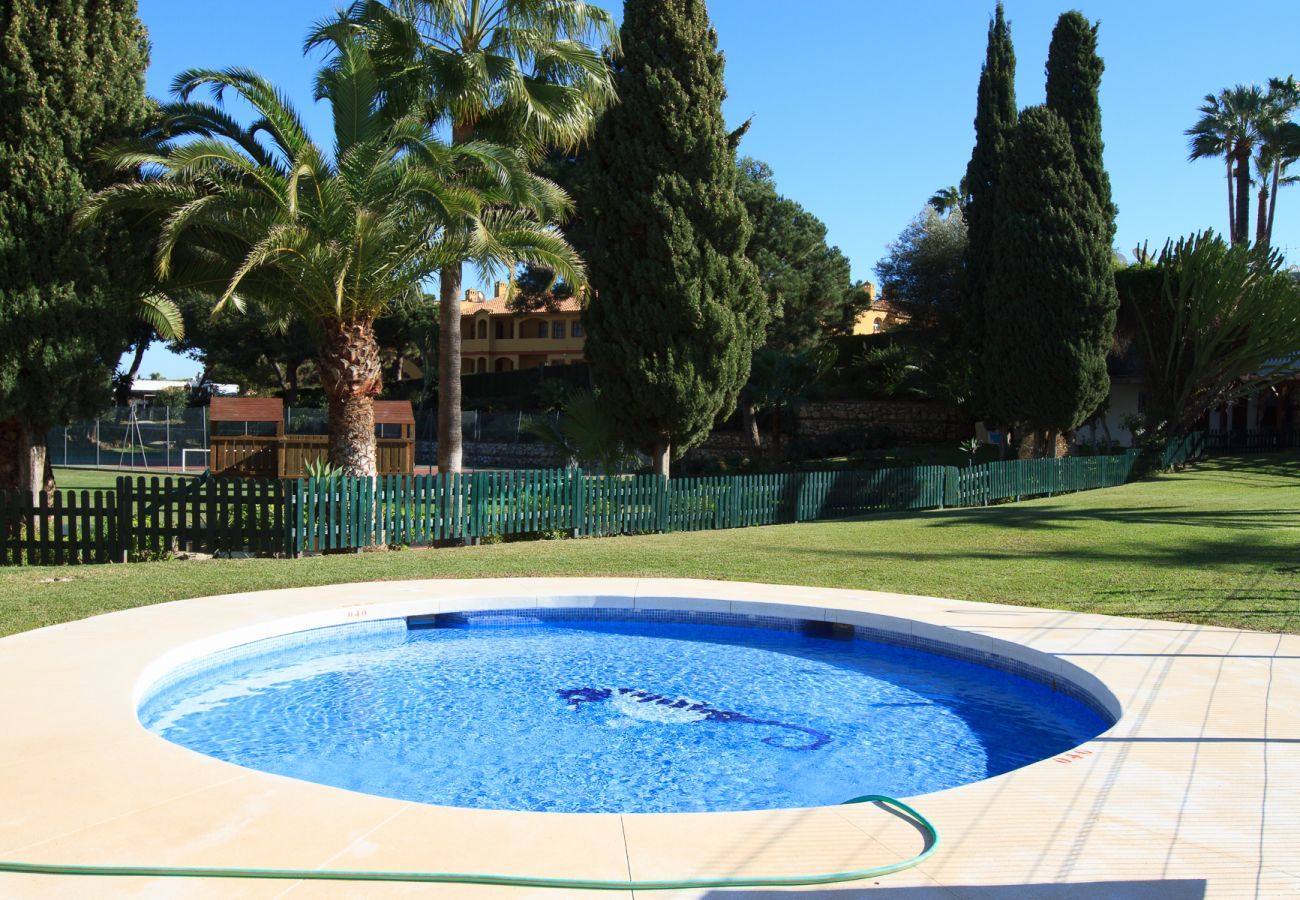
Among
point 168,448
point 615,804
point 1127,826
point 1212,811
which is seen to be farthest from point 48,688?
point 168,448

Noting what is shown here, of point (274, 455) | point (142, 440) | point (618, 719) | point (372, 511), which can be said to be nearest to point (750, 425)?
point (274, 455)

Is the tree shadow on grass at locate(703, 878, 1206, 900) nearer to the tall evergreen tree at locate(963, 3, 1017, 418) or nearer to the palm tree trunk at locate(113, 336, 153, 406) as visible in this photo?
the tall evergreen tree at locate(963, 3, 1017, 418)

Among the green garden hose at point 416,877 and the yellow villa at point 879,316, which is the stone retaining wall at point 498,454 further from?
the green garden hose at point 416,877

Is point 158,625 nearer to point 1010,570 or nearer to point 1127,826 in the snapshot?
point 1127,826

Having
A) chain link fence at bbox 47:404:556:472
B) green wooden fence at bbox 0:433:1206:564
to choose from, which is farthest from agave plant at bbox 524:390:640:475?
chain link fence at bbox 47:404:556:472

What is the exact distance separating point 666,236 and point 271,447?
13.6 meters

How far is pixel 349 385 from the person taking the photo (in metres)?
16.1

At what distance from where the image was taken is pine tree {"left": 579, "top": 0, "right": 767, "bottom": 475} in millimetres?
19188

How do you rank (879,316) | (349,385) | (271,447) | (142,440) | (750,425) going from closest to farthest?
(349,385) < (271,447) < (750,425) < (142,440) < (879,316)

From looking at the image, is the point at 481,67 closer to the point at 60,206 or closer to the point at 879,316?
the point at 60,206

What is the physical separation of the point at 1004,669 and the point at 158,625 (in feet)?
25.6

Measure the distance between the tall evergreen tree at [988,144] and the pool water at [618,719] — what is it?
25.5 metres

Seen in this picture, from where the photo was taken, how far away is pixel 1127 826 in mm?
4898

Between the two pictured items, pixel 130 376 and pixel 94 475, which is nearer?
pixel 94 475
